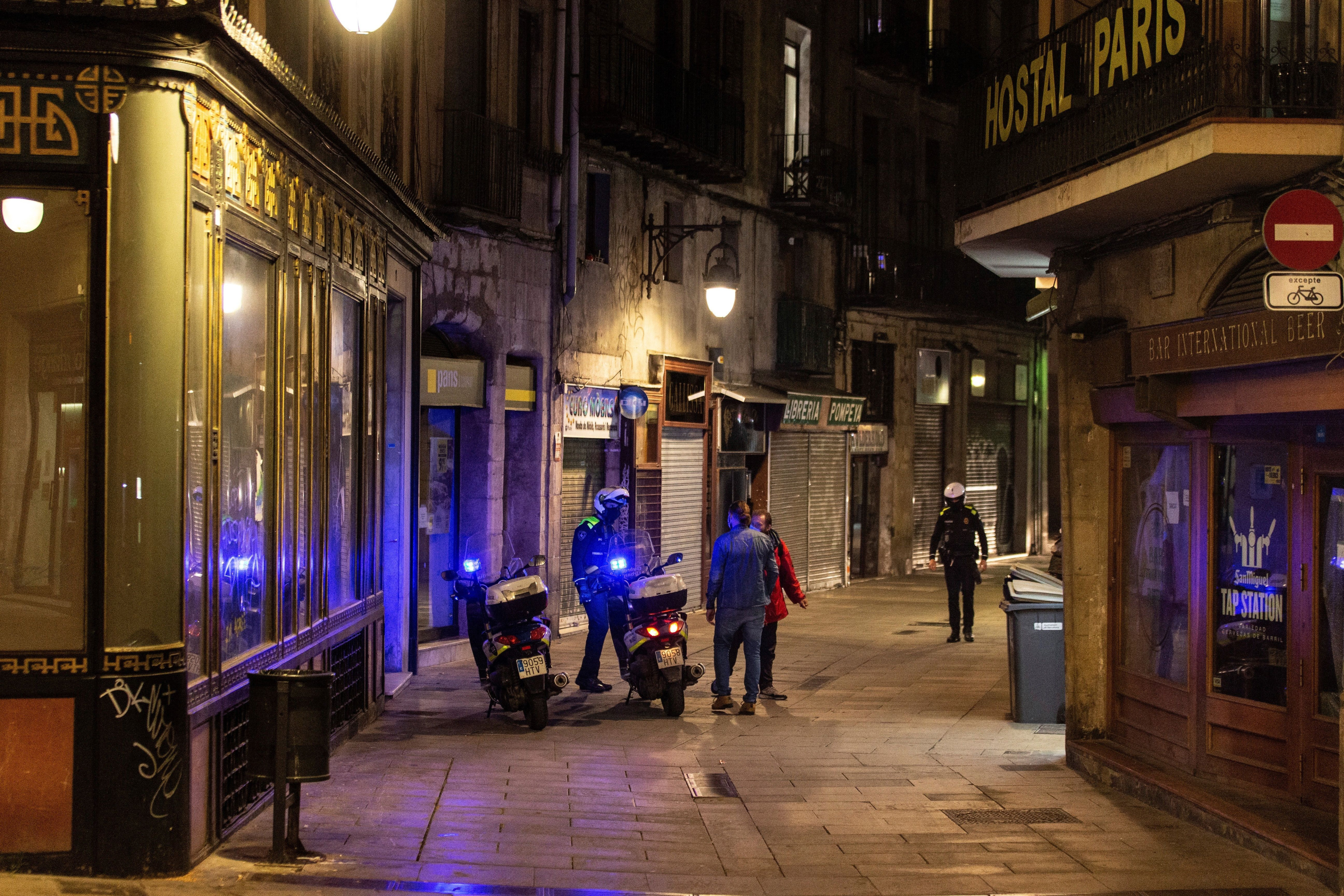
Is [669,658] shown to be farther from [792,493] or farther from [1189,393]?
[792,493]

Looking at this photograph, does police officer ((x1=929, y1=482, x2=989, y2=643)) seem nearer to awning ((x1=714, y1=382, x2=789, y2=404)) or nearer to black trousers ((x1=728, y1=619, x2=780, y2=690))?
awning ((x1=714, y1=382, x2=789, y2=404))

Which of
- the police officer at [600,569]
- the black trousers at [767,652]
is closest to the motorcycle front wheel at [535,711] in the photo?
the police officer at [600,569]

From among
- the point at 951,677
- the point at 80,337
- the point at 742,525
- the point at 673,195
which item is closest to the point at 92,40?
the point at 80,337

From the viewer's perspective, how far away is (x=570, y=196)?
59.9 ft

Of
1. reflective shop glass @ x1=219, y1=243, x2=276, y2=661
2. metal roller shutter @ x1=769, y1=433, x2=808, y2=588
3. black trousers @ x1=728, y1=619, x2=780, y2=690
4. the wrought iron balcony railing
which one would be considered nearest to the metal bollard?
reflective shop glass @ x1=219, y1=243, x2=276, y2=661

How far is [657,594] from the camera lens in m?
12.3

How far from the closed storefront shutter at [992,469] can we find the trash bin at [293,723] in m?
25.3

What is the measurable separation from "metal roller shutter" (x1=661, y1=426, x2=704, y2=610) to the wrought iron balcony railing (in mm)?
9352

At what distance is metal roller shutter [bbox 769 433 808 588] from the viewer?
2411cm

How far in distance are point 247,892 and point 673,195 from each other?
16.0 metres

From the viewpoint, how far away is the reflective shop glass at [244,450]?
7660 mm

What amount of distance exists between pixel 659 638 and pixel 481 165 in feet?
22.1

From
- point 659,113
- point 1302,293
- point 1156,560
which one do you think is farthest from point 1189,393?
point 659,113

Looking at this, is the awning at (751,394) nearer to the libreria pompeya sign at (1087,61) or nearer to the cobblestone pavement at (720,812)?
the cobblestone pavement at (720,812)
